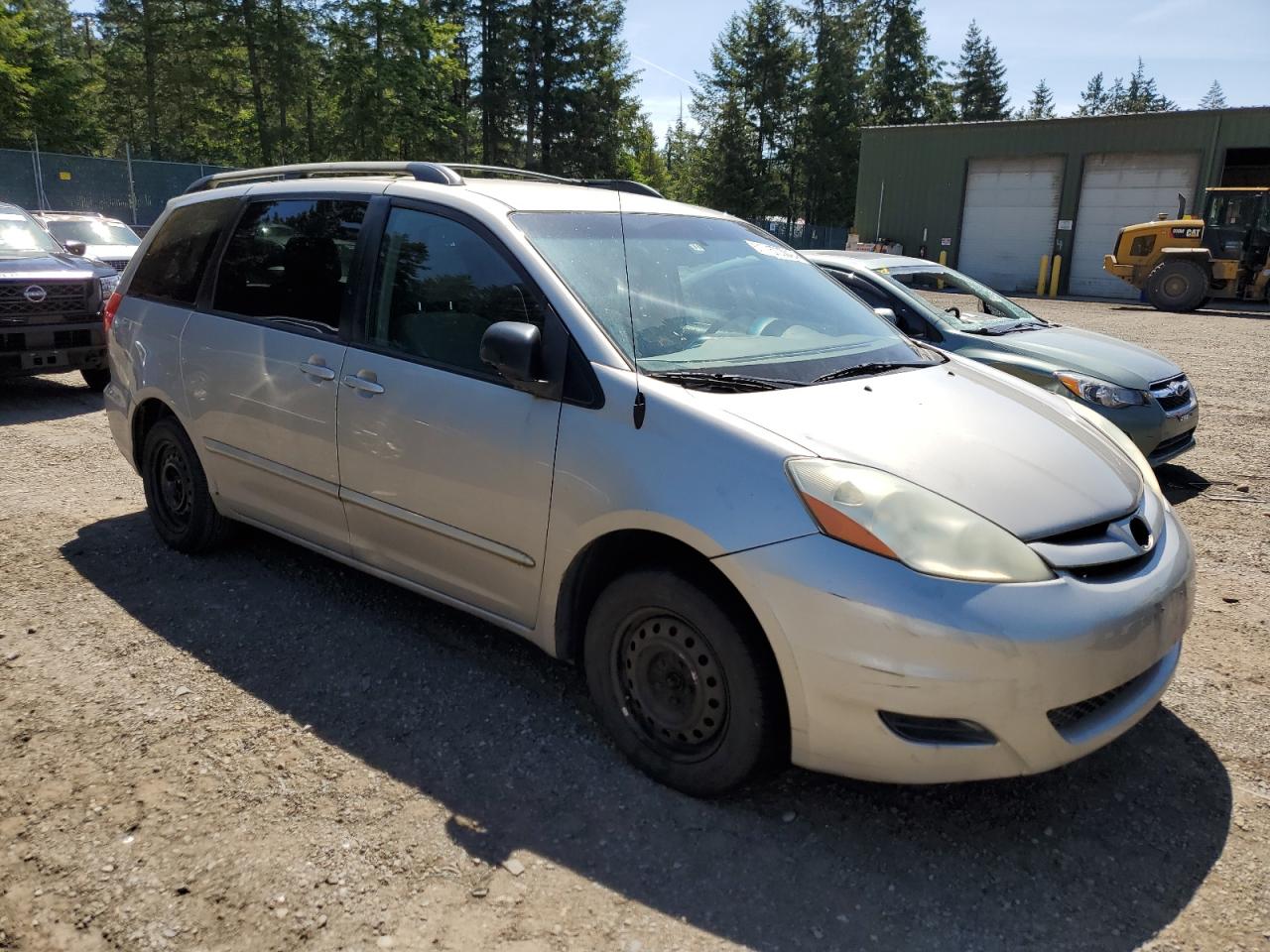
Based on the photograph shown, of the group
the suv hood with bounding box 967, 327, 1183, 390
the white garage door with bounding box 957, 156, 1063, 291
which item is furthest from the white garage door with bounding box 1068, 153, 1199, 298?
the suv hood with bounding box 967, 327, 1183, 390

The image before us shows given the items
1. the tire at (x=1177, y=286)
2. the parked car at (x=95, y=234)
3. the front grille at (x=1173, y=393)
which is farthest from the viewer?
the tire at (x=1177, y=286)

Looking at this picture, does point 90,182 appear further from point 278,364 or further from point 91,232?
point 278,364

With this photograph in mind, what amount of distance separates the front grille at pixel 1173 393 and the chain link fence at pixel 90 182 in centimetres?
2225

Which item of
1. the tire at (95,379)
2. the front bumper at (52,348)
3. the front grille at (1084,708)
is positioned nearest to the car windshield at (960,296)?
the front grille at (1084,708)

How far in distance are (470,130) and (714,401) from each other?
49073mm

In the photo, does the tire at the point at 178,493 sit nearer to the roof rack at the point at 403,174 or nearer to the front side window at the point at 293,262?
the front side window at the point at 293,262

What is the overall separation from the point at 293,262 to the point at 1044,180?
110ft

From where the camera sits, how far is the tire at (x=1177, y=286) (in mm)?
21438

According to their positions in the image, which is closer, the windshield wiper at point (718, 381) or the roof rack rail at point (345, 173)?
the windshield wiper at point (718, 381)

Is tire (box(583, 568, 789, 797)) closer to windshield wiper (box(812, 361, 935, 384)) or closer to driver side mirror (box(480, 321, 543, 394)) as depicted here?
driver side mirror (box(480, 321, 543, 394))

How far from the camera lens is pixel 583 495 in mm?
2814

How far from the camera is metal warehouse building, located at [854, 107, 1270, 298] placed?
2914 cm

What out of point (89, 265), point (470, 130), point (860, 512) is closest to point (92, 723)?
point (860, 512)

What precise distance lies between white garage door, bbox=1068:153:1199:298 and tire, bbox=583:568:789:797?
32.8 metres
